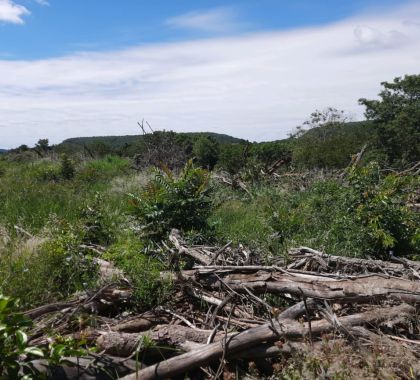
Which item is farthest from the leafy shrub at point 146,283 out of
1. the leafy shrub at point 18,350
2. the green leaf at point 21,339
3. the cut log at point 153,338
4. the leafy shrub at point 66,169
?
the leafy shrub at point 66,169

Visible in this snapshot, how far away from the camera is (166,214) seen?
20.9 feet

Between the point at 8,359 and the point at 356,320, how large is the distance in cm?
244

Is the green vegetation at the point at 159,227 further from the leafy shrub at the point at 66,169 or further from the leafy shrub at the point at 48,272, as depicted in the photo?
the leafy shrub at the point at 66,169

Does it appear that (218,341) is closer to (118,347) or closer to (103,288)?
(118,347)

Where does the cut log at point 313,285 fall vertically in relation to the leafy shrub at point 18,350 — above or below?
below

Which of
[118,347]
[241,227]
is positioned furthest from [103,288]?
[241,227]

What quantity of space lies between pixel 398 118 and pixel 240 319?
25755 millimetres

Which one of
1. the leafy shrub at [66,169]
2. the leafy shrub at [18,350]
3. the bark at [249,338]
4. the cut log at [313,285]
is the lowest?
the bark at [249,338]

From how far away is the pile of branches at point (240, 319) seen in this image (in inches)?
139

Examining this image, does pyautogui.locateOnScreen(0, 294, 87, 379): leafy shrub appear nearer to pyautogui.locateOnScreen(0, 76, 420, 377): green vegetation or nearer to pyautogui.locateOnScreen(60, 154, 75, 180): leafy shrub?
pyautogui.locateOnScreen(0, 76, 420, 377): green vegetation

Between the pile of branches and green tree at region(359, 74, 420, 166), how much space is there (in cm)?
2229

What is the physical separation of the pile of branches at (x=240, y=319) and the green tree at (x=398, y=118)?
22.3 meters

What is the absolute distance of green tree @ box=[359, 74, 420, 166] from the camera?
26.8 m

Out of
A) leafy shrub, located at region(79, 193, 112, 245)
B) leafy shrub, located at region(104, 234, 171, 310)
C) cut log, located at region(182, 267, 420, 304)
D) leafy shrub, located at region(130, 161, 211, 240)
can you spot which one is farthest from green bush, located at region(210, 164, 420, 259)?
leafy shrub, located at region(104, 234, 171, 310)
